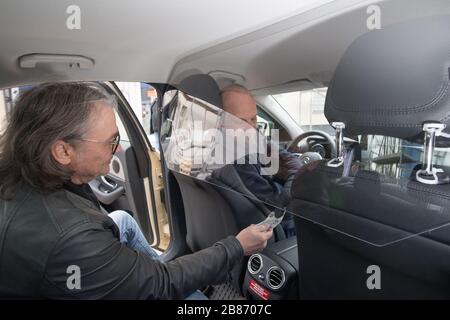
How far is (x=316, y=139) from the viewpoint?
3.57 feet

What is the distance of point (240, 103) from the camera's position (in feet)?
4.34

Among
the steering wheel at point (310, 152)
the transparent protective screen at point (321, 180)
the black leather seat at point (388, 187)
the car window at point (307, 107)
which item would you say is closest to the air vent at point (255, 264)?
the transparent protective screen at point (321, 180)

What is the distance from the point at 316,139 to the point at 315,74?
22 cm

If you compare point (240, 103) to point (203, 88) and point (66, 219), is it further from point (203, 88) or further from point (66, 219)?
point (66, 219)

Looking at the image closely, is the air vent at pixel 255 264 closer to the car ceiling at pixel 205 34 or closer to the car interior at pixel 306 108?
the car interior at pixel 306 108

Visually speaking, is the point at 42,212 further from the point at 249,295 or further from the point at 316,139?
the point at 249,295

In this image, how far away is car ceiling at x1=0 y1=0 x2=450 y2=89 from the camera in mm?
1003

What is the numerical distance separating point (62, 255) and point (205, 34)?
3.04ft

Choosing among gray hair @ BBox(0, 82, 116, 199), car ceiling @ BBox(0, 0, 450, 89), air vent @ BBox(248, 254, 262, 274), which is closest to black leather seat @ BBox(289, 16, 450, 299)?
car ceiling @ BBox(0, 0, 450, 89)

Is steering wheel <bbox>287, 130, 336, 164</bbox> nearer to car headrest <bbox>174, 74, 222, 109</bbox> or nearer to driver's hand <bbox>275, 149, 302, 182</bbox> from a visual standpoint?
driver's hand <bbox>275, 149, 302, 182</bbox>

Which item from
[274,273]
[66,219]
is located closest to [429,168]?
[274,273]

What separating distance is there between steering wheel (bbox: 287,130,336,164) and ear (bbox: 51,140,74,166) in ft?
2.43
